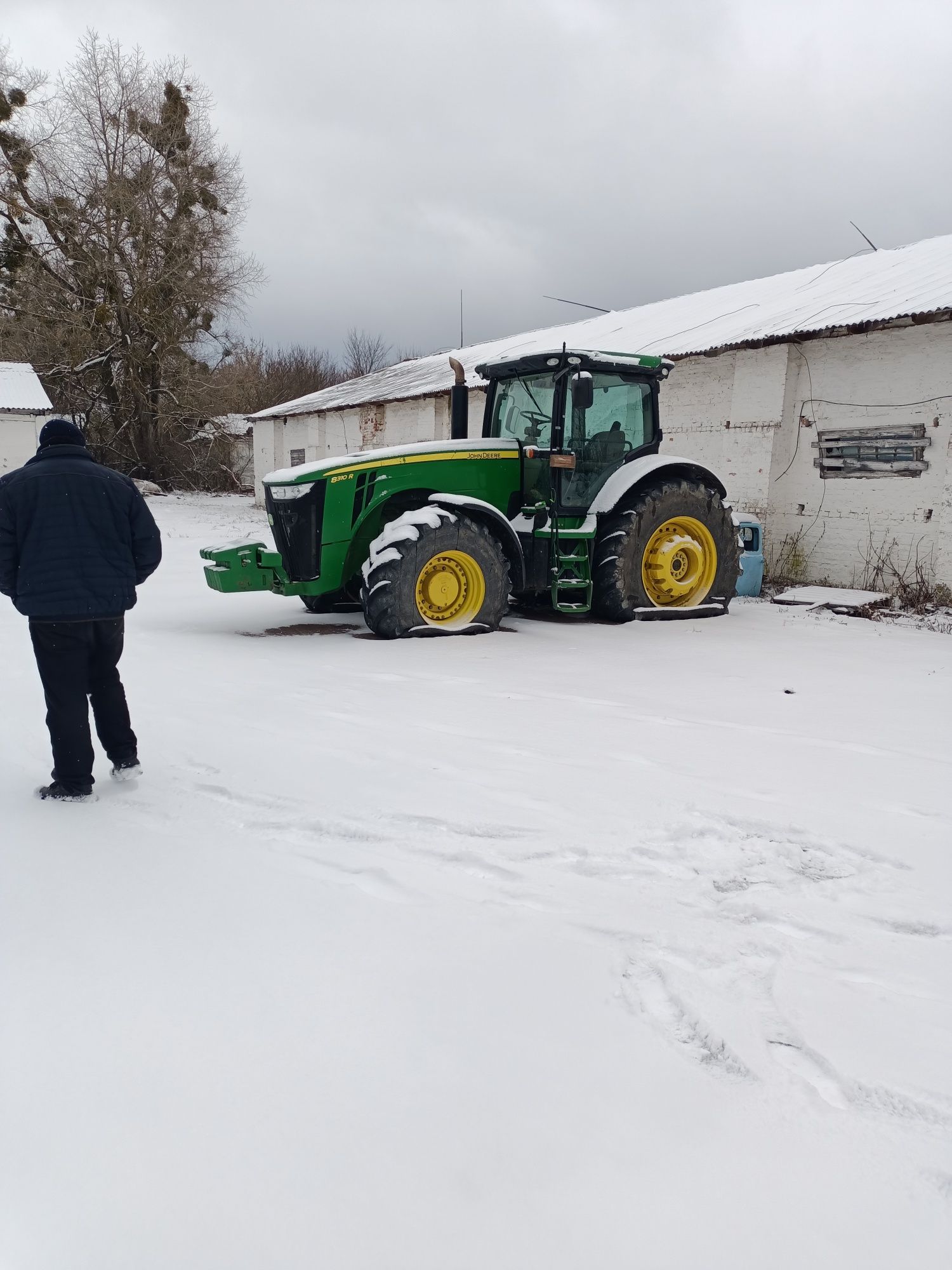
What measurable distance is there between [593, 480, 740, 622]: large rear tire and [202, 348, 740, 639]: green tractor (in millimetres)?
14

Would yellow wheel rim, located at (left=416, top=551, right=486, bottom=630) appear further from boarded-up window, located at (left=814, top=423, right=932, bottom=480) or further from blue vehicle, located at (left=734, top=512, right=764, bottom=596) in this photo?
boarded-up window, located at (left=814, top=423, right=932, bottom=480)

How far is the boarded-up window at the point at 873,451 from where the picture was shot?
9.46 m

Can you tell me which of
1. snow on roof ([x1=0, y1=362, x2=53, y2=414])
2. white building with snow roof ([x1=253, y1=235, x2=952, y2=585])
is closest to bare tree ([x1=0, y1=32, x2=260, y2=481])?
snow on roof ([x1=0, y1=362, x2=53, y2=414])

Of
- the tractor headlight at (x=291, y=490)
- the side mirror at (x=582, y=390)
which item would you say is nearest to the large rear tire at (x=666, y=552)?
the side mirror at (x=582, y=390)

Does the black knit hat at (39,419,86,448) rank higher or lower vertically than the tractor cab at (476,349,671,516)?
lower

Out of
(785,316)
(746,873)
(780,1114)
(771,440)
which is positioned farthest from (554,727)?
(785,316)

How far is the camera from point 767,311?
12266 millimetres

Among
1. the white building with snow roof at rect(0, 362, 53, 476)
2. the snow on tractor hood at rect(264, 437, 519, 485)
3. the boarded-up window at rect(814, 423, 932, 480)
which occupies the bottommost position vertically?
the snow on tractor hood at rect(264, 437, 519, 485)

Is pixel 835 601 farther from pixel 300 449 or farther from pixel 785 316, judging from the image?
pixel 300 449

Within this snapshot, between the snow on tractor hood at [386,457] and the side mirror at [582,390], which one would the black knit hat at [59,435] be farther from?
the side mirror at [582,390]

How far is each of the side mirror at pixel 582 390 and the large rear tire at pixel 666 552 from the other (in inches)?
45.7

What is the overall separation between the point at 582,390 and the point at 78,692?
14.5ft

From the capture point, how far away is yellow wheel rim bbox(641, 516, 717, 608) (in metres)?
7.89

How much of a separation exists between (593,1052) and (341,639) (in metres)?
4.92
